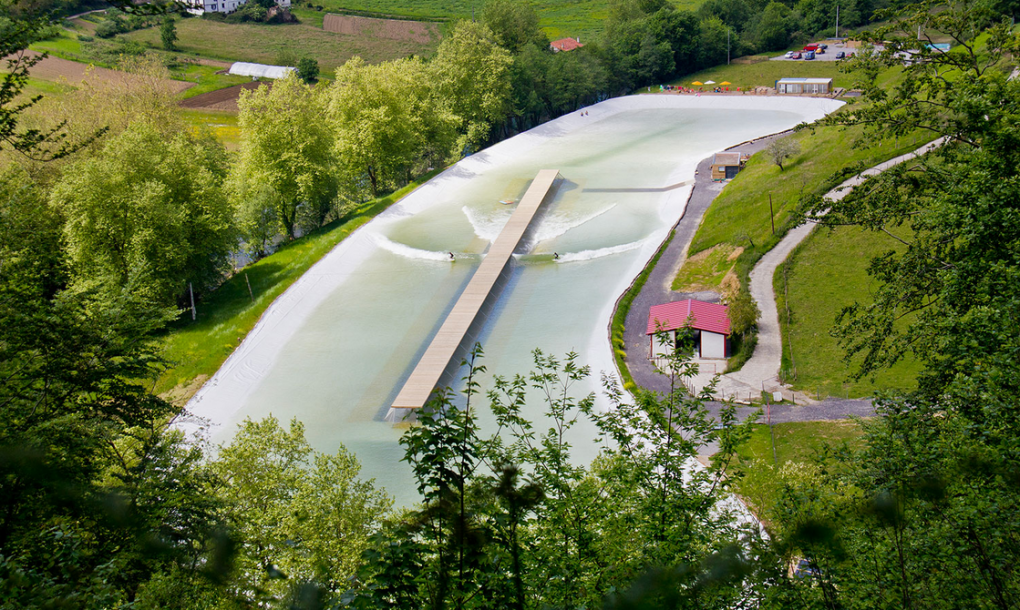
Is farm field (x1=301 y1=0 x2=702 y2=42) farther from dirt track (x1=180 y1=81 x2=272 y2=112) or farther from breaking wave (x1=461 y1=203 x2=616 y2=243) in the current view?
breaking wave (x1=461 y1=203 x2=616 y2=243)

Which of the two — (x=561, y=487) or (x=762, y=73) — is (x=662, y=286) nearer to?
(x=561, y=487)

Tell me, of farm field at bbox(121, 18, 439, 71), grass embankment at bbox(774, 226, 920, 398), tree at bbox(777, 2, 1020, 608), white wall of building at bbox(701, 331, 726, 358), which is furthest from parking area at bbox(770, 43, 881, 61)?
tree at bbox(777, 2, 1020, 608)

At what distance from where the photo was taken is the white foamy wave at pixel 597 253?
148ft

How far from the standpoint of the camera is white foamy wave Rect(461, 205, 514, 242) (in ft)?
162

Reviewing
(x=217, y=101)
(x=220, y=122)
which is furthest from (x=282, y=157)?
(x=217, y=101)

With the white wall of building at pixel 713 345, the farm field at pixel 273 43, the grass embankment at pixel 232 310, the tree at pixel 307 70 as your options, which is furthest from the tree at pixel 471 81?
the farm field at pixel 273 43

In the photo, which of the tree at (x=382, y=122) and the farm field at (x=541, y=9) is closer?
the tree at (x=382, y=122)

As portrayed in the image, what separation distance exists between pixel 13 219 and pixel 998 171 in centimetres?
2211

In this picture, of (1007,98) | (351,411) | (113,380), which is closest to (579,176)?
(351,411)

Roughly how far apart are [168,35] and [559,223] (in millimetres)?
89397

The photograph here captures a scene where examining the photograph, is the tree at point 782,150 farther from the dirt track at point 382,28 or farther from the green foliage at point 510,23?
the dirt track at point 382,28

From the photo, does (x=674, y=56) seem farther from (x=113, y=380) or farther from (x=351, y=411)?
(x=113, y=380)

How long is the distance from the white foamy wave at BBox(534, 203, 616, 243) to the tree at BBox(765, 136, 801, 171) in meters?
12.2

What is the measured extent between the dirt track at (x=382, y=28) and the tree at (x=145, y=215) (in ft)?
316
